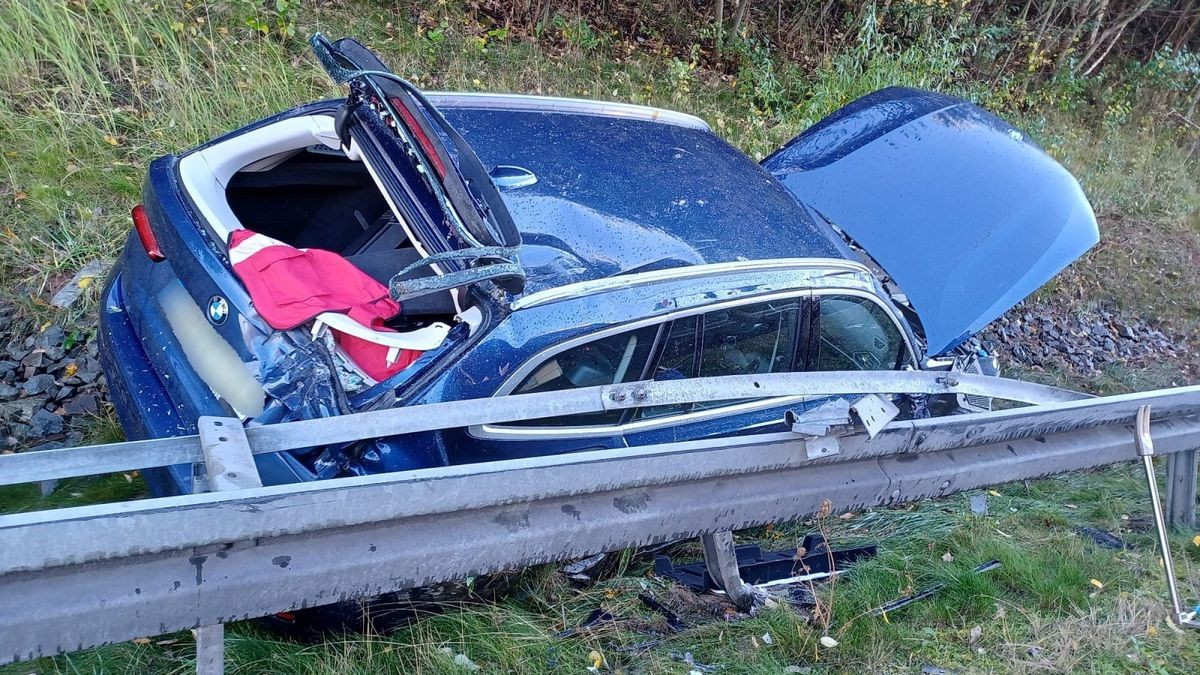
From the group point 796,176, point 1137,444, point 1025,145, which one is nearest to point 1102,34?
point 1025,145

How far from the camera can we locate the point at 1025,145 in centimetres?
416

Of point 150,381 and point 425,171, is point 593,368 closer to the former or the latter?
point 425,171

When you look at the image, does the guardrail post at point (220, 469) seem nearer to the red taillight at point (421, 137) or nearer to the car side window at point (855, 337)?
the red taillight at point (421, 137)

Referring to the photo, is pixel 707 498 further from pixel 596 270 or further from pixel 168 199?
pixel 168 199

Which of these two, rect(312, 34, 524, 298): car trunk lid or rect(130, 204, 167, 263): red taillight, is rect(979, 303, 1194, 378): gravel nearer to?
rect(312, 34, 524, 298): car trunk lid

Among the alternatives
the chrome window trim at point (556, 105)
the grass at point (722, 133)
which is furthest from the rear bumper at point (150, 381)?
the chrome window trim at point (556, 105)

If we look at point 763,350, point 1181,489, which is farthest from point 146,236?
point 1181,489

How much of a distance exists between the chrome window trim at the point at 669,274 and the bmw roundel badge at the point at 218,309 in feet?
2.88

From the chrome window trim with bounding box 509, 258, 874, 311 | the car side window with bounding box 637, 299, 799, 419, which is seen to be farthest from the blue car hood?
the car side window with bounding box 637, 299, 799, 419

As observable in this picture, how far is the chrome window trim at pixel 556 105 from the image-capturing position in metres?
3.52

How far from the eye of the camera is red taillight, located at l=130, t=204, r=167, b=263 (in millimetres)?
2871

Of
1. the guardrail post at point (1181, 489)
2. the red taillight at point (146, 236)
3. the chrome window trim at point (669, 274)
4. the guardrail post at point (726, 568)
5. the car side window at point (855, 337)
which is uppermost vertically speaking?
the red taillight at point (146, 236)

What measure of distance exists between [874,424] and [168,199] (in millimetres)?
2419

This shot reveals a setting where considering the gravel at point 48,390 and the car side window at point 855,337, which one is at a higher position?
the car side window at point 855,337
